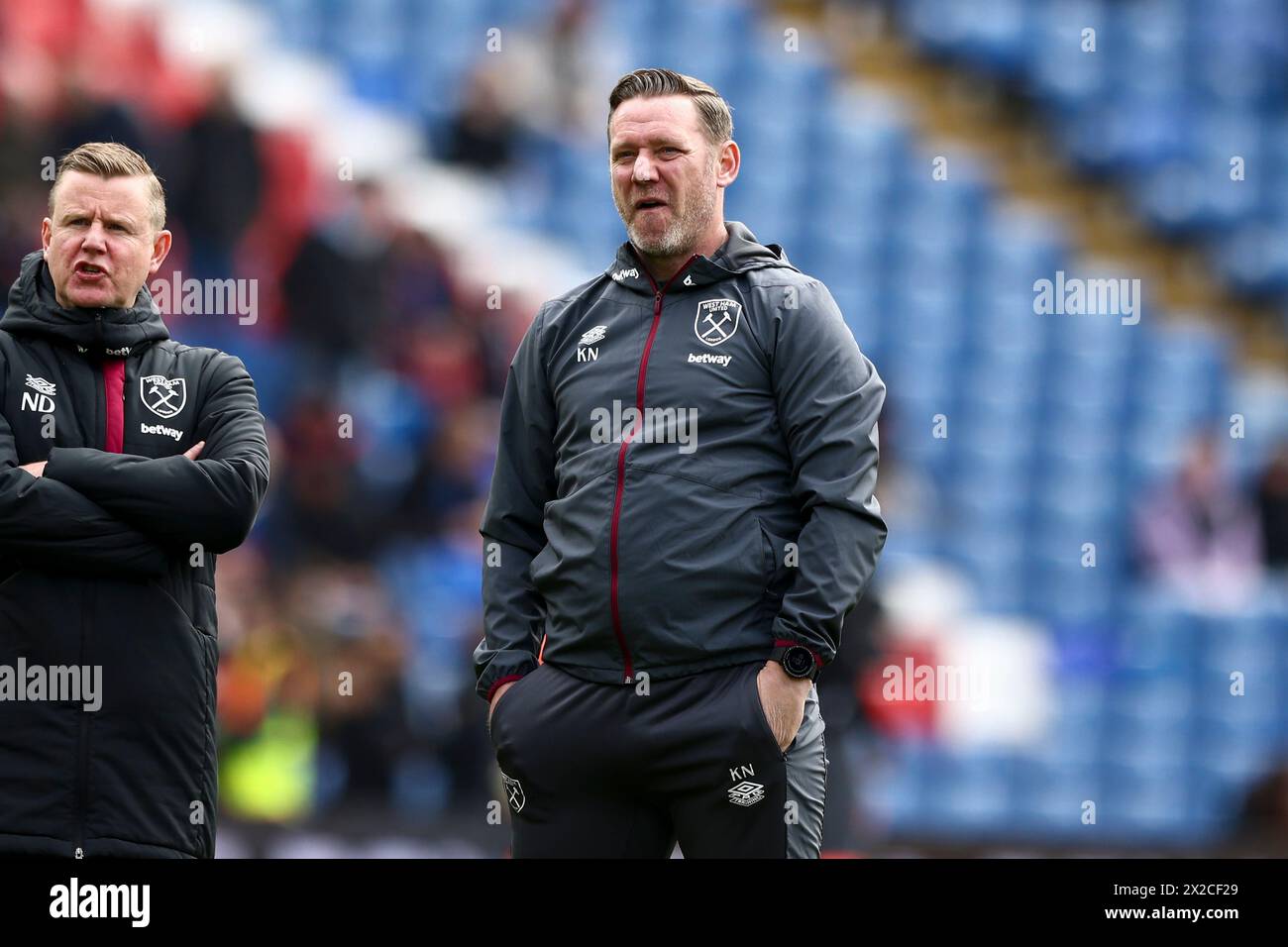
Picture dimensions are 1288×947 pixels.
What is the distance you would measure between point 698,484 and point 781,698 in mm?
357

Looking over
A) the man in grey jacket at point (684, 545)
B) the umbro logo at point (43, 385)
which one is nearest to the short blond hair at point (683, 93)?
the man in grey jacket at point (684, 545)

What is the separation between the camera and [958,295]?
24.0 feet

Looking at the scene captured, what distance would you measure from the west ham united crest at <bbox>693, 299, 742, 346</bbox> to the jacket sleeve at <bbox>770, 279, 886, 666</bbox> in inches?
2.7

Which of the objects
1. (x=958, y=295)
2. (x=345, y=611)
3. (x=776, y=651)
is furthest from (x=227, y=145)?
(x=776, y=651)

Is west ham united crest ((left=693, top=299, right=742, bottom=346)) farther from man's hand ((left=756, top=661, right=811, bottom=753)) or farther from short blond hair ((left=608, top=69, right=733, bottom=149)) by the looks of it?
man's hand ((left=756, top=661, right=811, bottom=753))

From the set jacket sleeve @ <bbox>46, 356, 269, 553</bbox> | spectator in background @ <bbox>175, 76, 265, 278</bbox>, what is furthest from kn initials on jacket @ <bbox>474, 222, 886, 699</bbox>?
spectator in background @ <bbox>175, 76, 265, 278</bbox>

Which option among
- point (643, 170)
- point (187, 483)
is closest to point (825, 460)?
point (643, 170)

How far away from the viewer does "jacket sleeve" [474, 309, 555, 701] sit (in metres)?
2.91

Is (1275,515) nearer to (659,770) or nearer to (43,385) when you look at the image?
(659,770)

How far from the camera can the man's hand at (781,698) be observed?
2.64 meters

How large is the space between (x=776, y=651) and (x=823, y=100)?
5.40 m

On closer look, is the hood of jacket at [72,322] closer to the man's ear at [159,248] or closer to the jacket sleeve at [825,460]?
the man's ear at [159,248]

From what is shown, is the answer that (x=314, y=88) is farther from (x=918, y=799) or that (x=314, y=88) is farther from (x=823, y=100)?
(x=918, y=799)

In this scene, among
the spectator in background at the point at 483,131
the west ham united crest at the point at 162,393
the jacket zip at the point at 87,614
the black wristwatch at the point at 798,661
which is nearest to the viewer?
the black wristwatch at the point at 798,661
